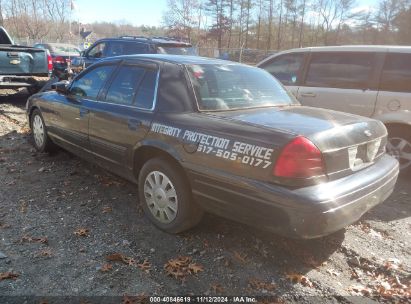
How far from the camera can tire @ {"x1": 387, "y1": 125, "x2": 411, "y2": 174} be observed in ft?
17.2

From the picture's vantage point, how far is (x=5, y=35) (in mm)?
11586

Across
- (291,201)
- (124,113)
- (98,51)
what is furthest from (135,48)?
(291,201)

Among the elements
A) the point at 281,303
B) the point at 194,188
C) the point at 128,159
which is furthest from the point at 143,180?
the point at 281,303

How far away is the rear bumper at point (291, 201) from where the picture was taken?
2678mm

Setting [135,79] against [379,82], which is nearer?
[135,79]

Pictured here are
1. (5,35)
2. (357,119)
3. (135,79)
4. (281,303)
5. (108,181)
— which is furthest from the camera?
(5,35)

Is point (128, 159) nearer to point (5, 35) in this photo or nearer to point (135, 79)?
point (135, 79)

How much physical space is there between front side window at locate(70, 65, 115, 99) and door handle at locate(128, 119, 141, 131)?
912 millimetres

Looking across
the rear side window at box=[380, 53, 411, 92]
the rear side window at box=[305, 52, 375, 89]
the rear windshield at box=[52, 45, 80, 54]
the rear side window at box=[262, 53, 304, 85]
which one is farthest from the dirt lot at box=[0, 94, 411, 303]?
the rear windshield at box=[52, 45, 80, 54]

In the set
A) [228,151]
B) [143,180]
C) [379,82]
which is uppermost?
[379,82]

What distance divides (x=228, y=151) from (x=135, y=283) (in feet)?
3.93

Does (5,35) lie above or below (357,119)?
above

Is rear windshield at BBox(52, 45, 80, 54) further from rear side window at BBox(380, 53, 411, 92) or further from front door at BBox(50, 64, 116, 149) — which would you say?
rear side window at BBox(380, 53, 411, 92)

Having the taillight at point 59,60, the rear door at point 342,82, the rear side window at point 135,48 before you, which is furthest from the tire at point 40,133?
the taillight at point 59,60
